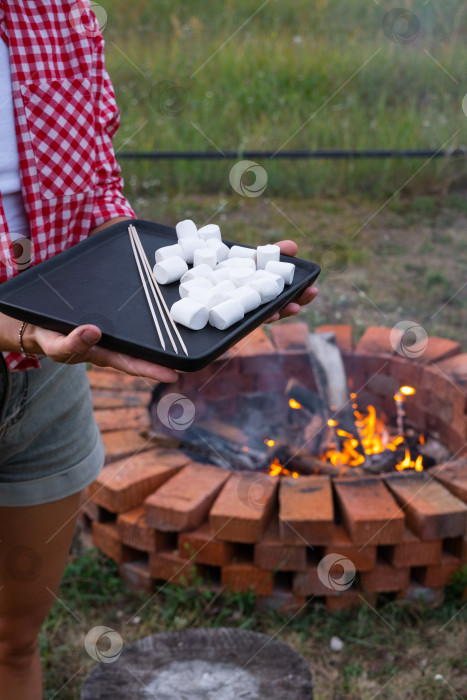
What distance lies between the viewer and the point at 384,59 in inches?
203

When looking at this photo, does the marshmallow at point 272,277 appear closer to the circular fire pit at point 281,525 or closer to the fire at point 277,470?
the circular fire pit at point 281,525

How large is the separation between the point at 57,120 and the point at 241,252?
410mm

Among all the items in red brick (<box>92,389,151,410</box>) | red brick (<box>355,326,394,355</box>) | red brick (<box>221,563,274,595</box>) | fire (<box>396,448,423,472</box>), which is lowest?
red brick (<box>221,563,274,595</box>)

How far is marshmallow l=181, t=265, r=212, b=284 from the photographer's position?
136 centimetres

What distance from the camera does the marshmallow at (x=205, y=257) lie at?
1.42 metres

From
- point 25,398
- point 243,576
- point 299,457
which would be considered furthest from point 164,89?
point 25,398

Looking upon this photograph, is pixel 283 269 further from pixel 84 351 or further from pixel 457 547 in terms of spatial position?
pixel 457 547

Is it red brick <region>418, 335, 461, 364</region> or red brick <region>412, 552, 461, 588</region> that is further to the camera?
red brick <region>418, 335, 461, 364</region>

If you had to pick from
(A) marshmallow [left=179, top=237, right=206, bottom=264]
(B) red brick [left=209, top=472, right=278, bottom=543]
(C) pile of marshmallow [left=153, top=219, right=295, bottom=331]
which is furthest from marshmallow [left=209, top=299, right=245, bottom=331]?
(B) red brick [left=209, top=472, right=278, bottom=543]

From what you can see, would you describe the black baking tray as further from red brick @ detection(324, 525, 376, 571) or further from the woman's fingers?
red brick @ detection(324, 525, 376, 571)

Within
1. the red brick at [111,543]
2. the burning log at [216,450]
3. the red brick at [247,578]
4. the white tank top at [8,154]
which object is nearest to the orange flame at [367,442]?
the burning log at [216,450]

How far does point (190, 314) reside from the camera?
1.21 meters

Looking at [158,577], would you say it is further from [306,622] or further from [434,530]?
[434,530]

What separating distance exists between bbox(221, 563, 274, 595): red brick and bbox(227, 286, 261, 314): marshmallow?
0.95m
